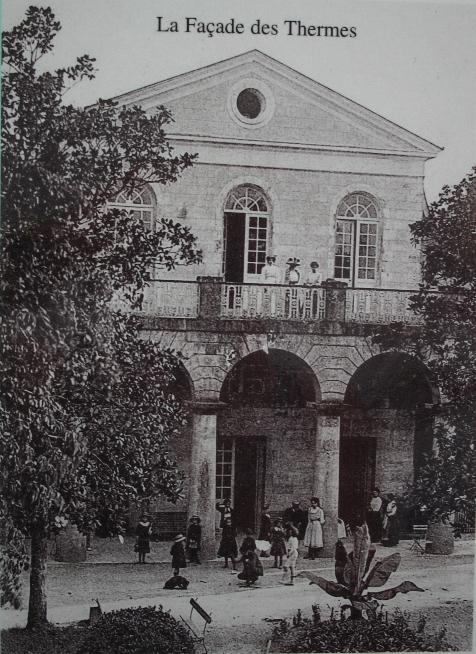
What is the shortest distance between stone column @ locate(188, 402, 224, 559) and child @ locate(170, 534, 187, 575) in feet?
0.53

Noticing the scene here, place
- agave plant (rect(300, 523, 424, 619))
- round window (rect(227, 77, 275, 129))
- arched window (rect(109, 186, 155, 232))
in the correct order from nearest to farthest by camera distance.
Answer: arched window (rect(109, 186, 155, 232)) < round window (rect(227, 77, 275, 129)) < agave plant (rect(300, 523, 424, 619))

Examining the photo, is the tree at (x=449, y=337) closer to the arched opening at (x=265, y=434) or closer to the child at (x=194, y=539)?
the arched opening at (x=265, y=434)

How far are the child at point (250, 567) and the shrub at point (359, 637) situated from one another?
345 mm

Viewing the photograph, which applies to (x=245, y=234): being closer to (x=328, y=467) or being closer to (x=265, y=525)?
(x=328, y=467)

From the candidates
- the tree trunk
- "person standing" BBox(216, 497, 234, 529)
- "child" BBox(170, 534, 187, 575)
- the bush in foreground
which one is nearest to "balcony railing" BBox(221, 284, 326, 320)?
"person standing" BBox(216, 497, 234, 529)

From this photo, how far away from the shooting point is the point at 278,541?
589 centimetres

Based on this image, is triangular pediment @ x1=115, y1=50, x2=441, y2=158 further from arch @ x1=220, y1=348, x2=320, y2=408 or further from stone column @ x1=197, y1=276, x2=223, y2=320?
arch @ x1=220, y1=348, x2=320, y2=408

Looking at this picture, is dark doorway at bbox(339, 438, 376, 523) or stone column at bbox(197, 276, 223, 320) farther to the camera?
dark doorway at bbox(339, 438, 376, 523)

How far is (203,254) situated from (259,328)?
1.97 feet

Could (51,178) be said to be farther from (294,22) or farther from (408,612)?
(408,612)

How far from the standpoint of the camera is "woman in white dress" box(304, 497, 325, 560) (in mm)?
5824

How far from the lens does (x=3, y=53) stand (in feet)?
17.2

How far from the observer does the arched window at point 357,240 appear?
235 inches

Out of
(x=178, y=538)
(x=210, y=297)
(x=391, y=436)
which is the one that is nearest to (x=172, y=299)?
(x=210, y=297)
